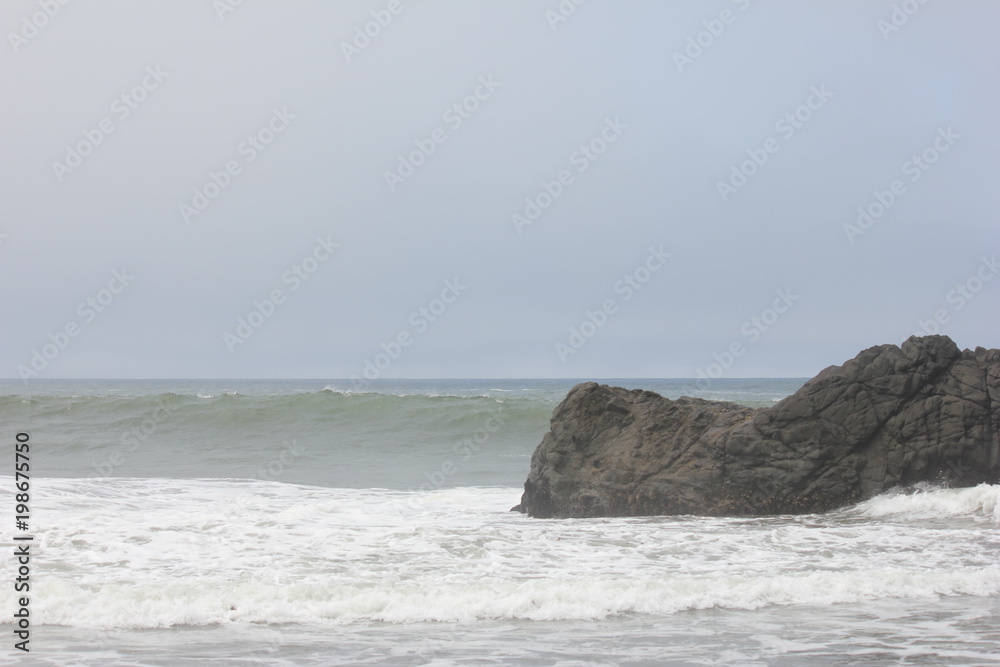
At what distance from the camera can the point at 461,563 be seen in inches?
359

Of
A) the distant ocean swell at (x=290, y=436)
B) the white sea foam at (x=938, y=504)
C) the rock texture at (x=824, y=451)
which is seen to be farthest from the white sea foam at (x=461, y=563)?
the distant ocean swell at (x=290, y=436)

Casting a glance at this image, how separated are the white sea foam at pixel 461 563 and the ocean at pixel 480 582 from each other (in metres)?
0.03

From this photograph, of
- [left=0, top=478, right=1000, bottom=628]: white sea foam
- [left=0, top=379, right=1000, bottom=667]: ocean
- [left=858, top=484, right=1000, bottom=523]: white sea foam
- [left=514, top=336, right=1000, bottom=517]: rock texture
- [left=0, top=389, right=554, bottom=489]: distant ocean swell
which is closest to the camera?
[left=0, top=379, right=1000, bottom=667]: ocean

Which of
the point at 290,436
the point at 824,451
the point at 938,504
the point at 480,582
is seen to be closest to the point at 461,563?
the point at 480,582

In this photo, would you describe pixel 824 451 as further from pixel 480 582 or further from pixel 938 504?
pixel 480 582

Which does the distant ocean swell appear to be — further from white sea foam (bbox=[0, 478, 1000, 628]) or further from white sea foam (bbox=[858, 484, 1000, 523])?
white sea foam (bbox=[858, 484, 1000, 523])

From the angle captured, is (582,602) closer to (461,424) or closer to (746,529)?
(746,529)

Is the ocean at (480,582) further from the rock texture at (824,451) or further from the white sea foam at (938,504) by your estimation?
the rock texture at (824,451)

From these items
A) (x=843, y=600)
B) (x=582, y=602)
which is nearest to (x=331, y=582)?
(x=582, y=602)

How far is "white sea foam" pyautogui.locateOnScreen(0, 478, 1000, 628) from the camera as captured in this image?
297 inches

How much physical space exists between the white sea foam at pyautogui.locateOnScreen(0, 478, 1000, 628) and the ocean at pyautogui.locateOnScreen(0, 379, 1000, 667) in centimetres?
3

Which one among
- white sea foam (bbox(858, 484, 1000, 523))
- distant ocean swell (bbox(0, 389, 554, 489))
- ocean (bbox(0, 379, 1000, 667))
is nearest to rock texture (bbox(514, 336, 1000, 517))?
white sea foam (bbox(858, 484, 1000, 523))

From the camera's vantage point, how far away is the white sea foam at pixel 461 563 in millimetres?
7551

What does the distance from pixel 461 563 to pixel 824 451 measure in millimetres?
5743
